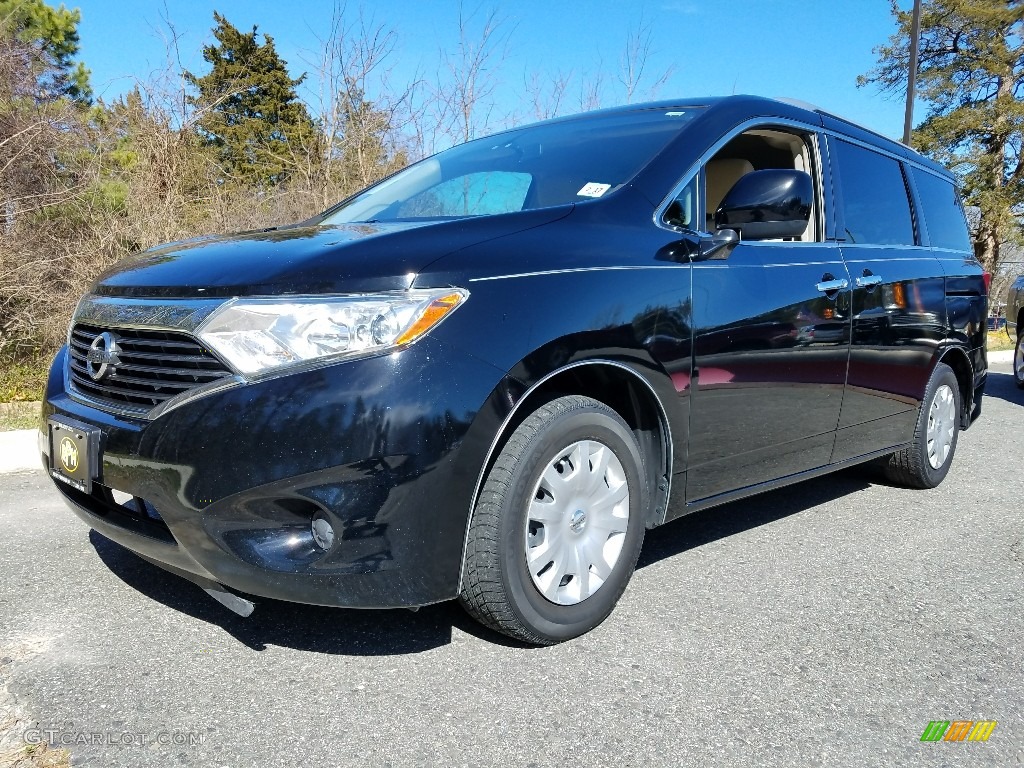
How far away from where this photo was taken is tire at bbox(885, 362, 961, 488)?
14.8ft

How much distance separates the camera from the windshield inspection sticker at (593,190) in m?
2.90

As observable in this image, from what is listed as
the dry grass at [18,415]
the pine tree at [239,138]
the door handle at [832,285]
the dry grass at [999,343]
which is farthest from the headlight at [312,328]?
the dry grass at [999,343]

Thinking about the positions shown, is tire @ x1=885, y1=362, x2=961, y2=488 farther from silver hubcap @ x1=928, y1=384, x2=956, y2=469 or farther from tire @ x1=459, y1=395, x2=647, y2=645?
tire @ x1=459, y1=395, x2=647, y2=645

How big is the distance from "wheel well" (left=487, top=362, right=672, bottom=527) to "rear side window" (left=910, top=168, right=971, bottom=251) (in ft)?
9.28

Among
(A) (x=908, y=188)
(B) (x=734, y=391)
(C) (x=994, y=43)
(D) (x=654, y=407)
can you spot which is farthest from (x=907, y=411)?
(C) (x=994, y=43)

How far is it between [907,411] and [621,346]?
242 cm

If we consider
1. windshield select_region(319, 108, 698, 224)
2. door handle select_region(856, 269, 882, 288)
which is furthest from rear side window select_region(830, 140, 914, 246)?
windshield select_region(319, 108, 698, 224)

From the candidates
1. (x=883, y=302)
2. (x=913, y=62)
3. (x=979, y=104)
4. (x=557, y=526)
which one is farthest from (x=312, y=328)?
(x=979, y=104)

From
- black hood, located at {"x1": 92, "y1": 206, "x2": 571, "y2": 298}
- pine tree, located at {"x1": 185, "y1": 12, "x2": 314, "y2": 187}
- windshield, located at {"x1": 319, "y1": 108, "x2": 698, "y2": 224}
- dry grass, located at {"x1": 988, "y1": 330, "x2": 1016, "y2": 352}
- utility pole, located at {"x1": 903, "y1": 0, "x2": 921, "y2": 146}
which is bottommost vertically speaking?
dry grass, located at {"x1": 988, "y1": 330, "x2": 1016, "y2": 352}

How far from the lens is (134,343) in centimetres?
236

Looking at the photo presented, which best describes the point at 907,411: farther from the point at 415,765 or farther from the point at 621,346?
the point at 415,765

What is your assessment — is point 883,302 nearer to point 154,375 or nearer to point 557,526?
point 557,526

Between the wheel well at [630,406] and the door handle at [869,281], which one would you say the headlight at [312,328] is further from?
the door handle at [869,281]

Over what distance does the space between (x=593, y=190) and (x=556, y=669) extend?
1.62 m
